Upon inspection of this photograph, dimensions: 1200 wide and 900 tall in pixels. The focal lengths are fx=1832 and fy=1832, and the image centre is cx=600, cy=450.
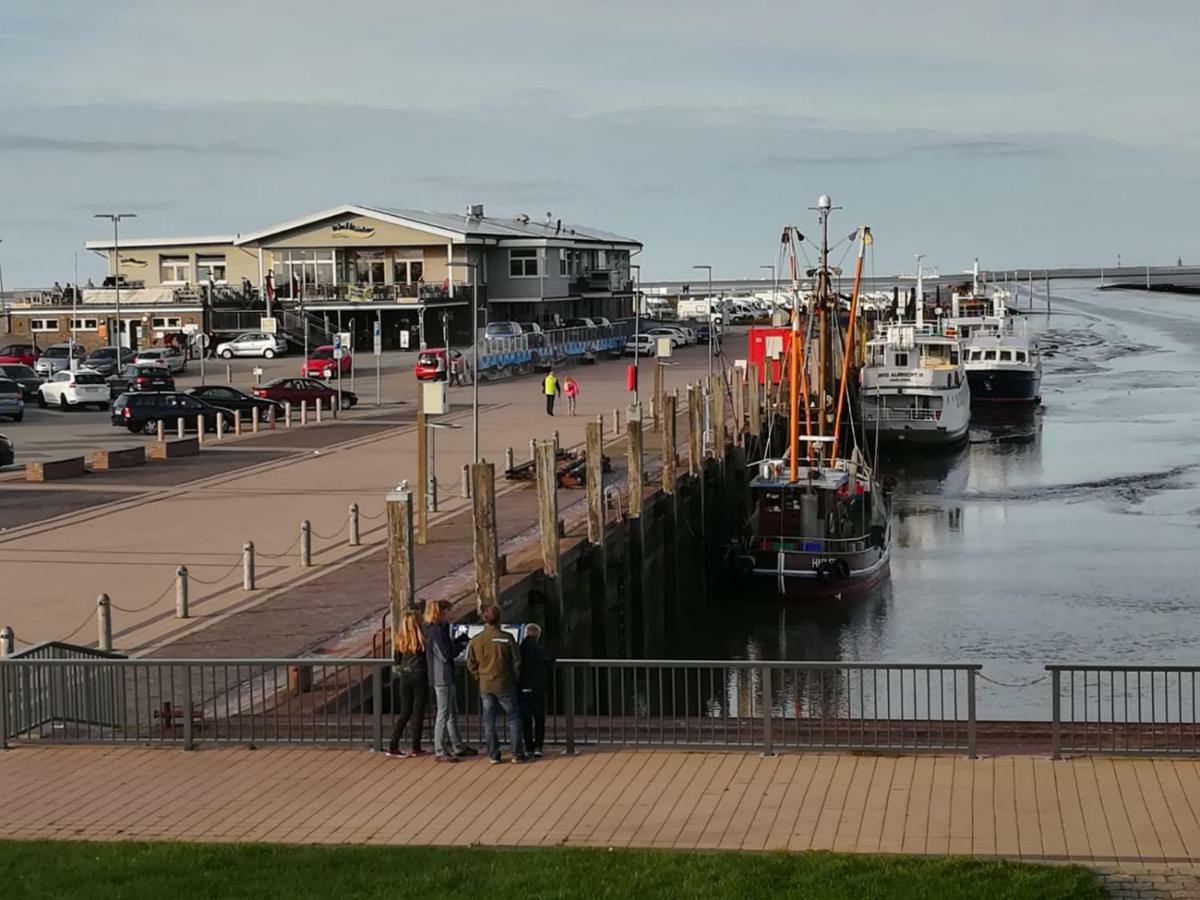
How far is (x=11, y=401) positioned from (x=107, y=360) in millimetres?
24334

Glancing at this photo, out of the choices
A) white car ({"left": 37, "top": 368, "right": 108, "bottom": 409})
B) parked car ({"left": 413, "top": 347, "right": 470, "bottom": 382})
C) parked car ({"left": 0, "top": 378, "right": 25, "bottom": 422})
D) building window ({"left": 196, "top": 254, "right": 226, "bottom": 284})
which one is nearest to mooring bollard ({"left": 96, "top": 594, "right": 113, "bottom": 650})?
parked car ({"left": 0, "top": 378, "right": 25, "bottom": 422})

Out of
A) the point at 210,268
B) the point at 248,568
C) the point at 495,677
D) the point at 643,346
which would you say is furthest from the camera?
the point at 210,268

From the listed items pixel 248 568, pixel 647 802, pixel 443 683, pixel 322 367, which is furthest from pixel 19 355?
pixel 647 802

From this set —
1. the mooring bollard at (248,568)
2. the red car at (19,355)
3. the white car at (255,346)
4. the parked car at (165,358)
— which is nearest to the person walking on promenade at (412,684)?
the mooring bollard at (248,568)

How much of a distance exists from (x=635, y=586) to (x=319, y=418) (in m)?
28.9

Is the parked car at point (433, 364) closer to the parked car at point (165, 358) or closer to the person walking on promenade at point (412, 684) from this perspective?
the parked car at point (165, 358)

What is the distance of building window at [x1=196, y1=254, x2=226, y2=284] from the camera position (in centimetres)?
11562

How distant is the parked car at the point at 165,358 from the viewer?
3406 inches

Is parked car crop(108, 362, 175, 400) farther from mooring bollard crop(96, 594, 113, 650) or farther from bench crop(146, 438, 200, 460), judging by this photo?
mooring bollard crop(96, 594, 113, 650)

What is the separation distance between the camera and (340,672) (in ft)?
70.1

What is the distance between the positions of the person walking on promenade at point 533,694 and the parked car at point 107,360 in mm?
68122

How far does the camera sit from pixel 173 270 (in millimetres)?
117875

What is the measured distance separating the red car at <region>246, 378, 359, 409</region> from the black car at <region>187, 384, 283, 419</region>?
8.95 feet

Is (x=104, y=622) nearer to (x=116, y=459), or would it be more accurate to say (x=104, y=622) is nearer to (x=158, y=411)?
(x=116, y=459)
